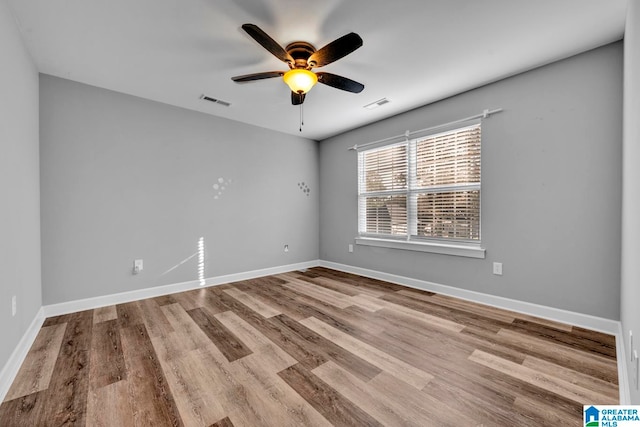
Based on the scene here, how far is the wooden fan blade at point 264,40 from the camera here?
1707 millimetres

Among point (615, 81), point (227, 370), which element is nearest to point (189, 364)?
point (227, 370)

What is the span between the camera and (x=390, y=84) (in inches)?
115

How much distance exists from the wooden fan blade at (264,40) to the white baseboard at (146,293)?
3.02 m


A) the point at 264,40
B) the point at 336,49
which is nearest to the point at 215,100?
the point at 264,40

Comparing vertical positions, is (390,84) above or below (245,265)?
above

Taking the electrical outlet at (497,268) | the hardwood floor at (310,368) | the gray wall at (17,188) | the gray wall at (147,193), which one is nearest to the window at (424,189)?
the electrical outlet at (497,268)

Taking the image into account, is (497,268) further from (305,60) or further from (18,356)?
(18,356)

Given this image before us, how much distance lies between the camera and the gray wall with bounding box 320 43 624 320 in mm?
2258

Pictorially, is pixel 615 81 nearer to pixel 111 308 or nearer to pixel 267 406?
pixel 267 406

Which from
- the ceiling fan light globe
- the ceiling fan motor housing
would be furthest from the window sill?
the ceiling fan motor housing

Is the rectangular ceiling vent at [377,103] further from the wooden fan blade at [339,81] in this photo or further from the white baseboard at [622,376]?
the white baseboard at [622,376]

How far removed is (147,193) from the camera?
10.8ft

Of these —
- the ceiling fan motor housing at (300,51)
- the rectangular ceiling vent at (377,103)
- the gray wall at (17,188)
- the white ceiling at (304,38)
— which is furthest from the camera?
the rectangular ceiling vent at (377,103)

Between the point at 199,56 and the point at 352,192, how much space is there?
9.59ft
